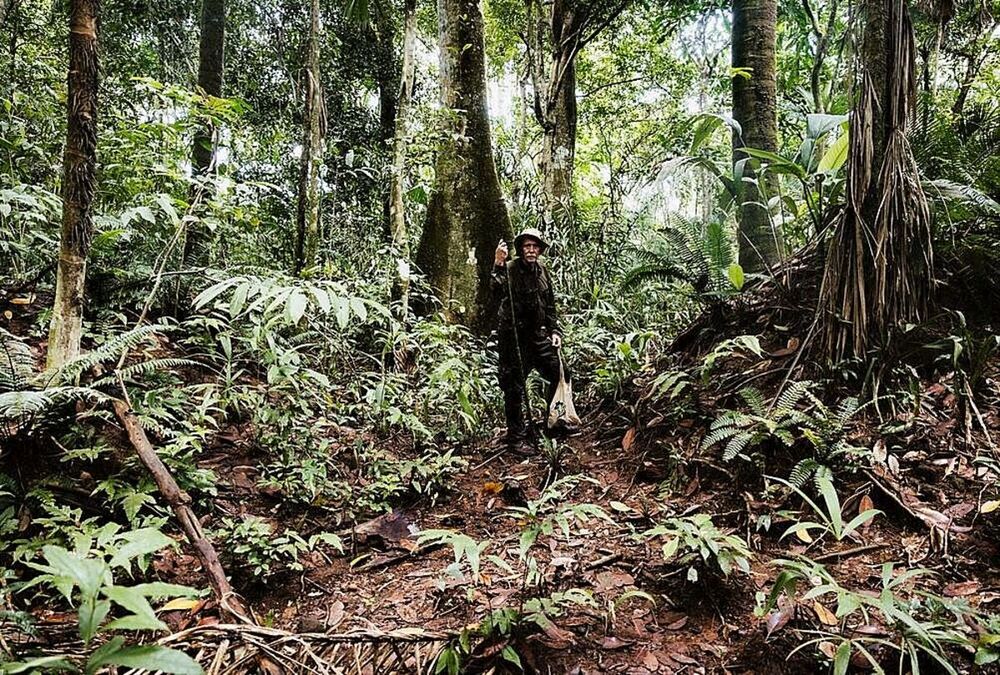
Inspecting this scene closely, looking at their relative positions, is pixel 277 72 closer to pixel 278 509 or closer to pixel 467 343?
pixel 467 343

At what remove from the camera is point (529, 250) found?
16.4 feet

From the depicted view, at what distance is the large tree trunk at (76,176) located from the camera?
3117mm

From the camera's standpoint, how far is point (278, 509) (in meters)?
3.36

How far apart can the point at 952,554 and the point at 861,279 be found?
1.66 metres

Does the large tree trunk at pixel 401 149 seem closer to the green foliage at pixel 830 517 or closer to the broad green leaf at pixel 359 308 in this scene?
the broad green leaf at pixel 359 308

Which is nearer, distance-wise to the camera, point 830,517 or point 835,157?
point 830,517

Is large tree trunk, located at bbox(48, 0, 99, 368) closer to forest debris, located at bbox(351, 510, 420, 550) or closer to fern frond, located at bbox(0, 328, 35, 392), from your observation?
fern frond, located at bbox(0, 328, 35, 392)

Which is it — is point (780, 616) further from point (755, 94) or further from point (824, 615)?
point (755, 94)

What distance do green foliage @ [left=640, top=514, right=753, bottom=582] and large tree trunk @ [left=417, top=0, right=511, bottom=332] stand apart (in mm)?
4265

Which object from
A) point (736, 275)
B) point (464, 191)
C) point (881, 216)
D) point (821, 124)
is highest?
point (464, 191)

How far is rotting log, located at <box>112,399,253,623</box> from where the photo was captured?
242 centimetres

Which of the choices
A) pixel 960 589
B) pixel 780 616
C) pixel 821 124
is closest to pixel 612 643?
pixel 780 616

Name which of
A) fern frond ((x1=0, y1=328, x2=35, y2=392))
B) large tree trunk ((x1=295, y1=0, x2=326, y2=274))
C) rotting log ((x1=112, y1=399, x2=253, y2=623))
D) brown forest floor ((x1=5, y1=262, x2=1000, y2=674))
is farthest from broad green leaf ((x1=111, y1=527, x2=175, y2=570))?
large tree trunk ((x1=295, y1=0, x2=326, y2=274))

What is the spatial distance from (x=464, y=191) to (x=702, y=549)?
523cm
